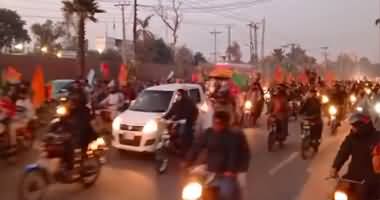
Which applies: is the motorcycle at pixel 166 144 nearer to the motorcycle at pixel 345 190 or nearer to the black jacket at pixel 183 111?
the black jacket at pixel 183 111

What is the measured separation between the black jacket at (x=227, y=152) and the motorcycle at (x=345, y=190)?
102 centimetres

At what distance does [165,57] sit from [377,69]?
89177 mm

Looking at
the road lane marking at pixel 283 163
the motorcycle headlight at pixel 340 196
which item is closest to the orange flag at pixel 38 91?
the road lane marking at pixel 283 163

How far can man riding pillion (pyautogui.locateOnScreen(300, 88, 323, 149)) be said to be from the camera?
44.4ft

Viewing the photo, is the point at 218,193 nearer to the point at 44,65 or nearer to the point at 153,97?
the point at 153,97

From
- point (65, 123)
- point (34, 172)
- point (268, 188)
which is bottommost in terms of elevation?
point (268, 188)

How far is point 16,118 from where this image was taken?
472 inches

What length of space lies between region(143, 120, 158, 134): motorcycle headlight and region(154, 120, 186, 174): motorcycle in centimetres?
60

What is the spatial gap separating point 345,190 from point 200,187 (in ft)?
5.01

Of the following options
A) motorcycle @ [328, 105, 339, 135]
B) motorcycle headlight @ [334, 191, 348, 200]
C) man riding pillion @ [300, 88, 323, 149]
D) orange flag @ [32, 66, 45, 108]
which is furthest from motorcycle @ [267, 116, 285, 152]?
motorcycle headlight @ [334, 191, 348, 200]

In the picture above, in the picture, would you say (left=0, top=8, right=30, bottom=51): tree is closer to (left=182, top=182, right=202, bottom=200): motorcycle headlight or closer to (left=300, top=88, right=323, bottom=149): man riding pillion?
(left=300, top=88, right=323, bottom=149): man riding pillion

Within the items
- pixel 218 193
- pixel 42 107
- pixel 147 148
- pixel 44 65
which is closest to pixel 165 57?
A: pixel 44 65

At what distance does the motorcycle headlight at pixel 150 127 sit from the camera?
12195mm

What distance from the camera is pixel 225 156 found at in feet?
19.2
